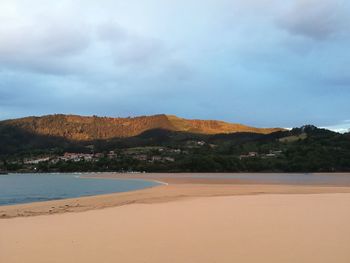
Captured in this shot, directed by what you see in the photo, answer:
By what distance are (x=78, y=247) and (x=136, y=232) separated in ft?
6.64

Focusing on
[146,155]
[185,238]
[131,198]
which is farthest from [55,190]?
[146,155]

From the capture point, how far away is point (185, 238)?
31.0ft

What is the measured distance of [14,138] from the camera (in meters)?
196

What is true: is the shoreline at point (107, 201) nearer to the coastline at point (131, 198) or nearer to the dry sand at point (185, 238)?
the coastline at point (131, 198)

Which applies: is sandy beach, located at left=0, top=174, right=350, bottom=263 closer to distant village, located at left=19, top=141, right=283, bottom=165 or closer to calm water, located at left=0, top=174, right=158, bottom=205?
calm water, located at left=0, top=174, right=158, bottom=205

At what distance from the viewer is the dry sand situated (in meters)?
7.64

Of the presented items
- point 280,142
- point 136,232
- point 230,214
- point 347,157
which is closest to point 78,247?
point 136,232

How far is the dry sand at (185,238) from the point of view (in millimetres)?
7641

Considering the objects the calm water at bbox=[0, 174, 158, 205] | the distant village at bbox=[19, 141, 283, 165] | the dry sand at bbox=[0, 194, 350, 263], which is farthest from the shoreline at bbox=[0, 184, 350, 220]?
the distant village at bbox=[19, 141, 283, 165]

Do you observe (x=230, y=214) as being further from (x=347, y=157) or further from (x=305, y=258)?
(x=347, y=157)

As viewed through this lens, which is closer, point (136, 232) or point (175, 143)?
point (136, 232)

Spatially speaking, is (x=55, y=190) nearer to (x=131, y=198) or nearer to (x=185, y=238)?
(x=131, y=198)

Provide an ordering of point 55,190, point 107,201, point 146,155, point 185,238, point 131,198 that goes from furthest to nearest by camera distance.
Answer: point 146,155 → point 55,190 → point 131,198 → point 107,201 → point 185,238

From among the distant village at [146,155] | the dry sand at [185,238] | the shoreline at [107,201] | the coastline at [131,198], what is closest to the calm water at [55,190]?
the coastline at [131,198]
